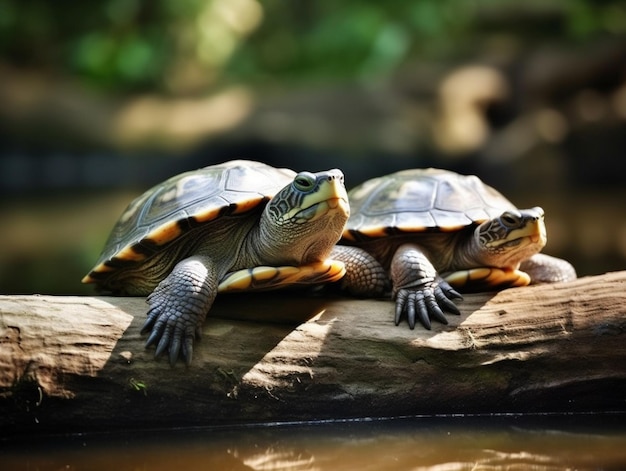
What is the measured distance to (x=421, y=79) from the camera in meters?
12.7

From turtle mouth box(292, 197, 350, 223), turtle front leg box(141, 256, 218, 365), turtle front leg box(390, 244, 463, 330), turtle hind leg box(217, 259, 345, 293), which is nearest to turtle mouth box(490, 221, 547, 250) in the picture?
turtle front leg box(390, 244, 463, 330)

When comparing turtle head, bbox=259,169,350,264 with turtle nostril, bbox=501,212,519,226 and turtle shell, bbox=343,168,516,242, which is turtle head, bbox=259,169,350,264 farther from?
turtle nostril, bbox=501,212,519,226

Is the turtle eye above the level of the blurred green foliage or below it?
below

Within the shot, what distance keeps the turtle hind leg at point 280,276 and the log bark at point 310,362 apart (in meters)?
0.09

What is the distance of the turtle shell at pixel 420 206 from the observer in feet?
9.93

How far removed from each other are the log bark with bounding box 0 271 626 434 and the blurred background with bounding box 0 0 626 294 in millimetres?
7191

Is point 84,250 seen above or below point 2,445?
above

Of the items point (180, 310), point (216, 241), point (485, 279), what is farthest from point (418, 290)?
point (180, 310)

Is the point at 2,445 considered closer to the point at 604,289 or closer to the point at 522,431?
the point at 522,431

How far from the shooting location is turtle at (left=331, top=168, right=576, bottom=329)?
279 cm

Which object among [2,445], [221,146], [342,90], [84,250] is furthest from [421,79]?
[2,445]

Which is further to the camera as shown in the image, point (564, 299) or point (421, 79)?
point (421, 79)

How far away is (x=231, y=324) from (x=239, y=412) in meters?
0.31

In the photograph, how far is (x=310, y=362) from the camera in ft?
8.21
